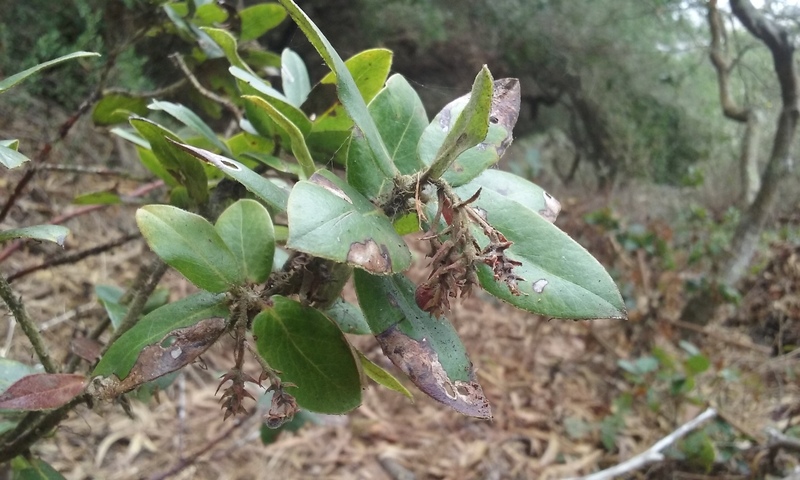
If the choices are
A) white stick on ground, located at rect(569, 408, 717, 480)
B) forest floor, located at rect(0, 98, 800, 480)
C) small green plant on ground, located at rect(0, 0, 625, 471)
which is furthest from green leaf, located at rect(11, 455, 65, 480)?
white stick on ground, located at rect(569, 408, 717, 480)

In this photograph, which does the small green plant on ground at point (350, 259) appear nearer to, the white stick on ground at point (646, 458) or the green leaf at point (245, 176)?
the green leaf at point (245, 176)

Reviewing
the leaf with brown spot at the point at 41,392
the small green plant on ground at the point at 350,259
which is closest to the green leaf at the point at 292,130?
the small green plant on ground at the point at 350,259

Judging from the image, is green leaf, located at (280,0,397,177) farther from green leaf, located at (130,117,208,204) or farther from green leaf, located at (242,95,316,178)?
green leaf, located at (130,117,208,204)

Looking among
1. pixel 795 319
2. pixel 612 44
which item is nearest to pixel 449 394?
pixel 795 319

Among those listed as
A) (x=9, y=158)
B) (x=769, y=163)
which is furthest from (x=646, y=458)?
(x=769, y=163)

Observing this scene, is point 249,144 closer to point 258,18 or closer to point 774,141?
point 258,18

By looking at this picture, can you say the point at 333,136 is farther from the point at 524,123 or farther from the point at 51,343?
the point at 524,123
